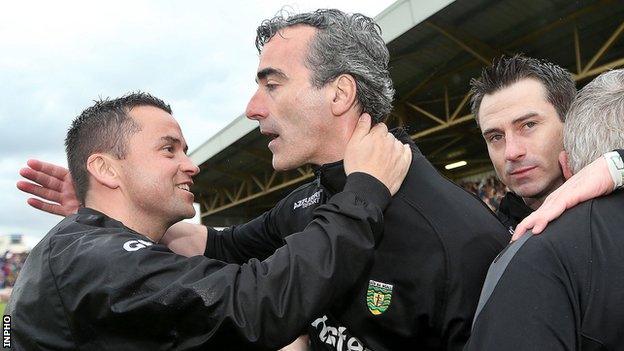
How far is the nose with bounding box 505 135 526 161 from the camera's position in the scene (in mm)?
3154

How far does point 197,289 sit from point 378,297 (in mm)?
633

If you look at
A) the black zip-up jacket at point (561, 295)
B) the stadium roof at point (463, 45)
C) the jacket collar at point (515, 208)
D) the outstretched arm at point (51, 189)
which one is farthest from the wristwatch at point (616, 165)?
the stadium roof at point (463, 45)

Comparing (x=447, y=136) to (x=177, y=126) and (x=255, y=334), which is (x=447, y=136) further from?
(x=255, y=334)

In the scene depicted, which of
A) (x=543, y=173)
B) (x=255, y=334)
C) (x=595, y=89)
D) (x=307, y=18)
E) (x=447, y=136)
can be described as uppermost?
(x=307, y=18)

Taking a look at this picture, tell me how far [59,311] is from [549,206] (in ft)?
5.37

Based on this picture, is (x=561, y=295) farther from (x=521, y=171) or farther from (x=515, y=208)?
(x=515, y=208)

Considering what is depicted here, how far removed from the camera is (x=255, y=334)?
5.91 feet

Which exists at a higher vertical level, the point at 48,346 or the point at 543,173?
the point at 48,346

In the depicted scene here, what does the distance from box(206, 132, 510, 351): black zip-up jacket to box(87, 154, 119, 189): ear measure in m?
1.16

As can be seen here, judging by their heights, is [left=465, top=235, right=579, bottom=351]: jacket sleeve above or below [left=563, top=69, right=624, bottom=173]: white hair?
below

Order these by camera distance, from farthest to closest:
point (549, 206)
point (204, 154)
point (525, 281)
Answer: point (204, 154)
point (549, 206)
point (525, 281)

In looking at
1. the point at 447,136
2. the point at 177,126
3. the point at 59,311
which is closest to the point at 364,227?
the point at 59,311

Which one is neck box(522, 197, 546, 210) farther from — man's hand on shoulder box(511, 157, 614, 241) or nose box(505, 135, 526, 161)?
man's hand on shoulder box(511, 157, 614, 241)

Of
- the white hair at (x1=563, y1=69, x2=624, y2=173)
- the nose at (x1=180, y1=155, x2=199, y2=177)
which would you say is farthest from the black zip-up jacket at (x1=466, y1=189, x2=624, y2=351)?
the nose at (x1=180, y1=155, x2=199, y2=177)
